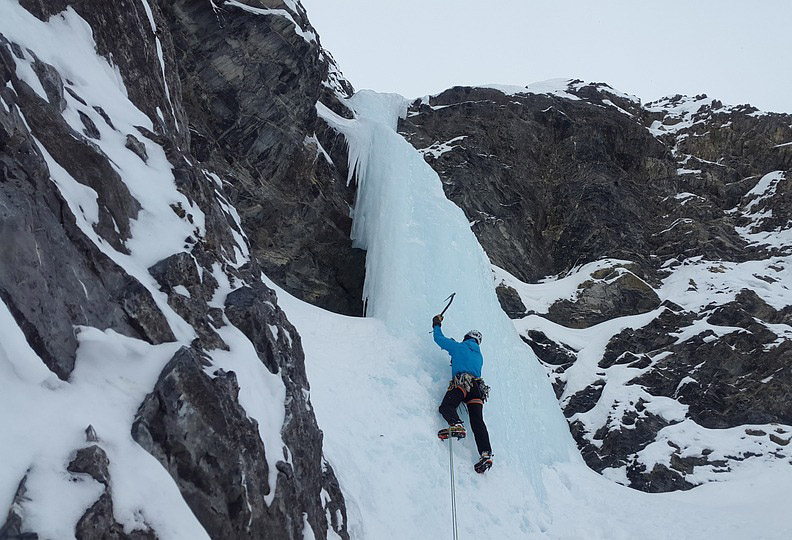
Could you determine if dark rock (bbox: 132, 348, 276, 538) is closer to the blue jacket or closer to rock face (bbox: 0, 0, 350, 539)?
rock face (bbox: 0, 0, 350, 539)

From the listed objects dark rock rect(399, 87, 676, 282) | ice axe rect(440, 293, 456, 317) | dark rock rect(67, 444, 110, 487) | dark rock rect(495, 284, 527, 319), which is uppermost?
dark rock rect(399, 87, 676, 282)

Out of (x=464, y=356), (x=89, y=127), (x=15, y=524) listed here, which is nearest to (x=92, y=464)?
(x=15, y=524)

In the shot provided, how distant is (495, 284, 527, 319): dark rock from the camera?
14.7m

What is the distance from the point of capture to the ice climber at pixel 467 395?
21.3 feet

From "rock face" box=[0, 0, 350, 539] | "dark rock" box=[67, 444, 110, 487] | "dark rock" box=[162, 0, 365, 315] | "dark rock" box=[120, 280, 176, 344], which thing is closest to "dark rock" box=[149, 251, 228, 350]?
"rock face" box=[0, 0, 350, 539]

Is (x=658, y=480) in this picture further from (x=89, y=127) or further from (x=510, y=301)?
(x=89, y=127)

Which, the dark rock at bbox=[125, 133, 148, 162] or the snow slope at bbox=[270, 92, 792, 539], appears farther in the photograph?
the snow slope at bbox=[270, 92, 792, 539]

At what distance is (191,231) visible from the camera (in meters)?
4.84

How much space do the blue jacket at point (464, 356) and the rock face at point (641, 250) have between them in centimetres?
439

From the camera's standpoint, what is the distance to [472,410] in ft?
22.0

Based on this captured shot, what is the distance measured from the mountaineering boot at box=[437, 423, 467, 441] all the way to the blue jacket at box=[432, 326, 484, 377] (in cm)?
67

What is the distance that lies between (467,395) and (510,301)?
8320 millimetres

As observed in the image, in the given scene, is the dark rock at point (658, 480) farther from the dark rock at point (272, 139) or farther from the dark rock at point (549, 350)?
the dark rock at point (272, 139)

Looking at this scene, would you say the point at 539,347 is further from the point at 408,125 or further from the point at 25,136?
the point at 25,136
